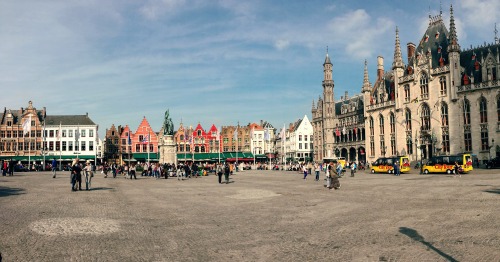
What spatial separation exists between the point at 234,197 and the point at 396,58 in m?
58.2

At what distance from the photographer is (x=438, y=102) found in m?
61.4

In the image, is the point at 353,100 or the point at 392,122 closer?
the point at 392,122

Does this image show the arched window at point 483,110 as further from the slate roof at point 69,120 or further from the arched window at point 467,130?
the slate roof at point 69,120

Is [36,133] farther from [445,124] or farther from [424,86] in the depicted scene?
[445,124]

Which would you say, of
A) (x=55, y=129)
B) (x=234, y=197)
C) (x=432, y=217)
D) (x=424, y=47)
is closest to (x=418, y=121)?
(x=424, y=47)

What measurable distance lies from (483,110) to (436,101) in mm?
7397

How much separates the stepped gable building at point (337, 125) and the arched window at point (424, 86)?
19788mm

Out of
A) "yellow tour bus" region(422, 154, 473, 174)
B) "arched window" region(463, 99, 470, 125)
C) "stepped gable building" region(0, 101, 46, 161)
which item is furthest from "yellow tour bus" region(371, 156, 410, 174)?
"stepped gable building" region(0, 101, 46, 161)

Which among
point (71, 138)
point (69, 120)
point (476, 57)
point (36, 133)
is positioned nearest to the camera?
point (476, 57)

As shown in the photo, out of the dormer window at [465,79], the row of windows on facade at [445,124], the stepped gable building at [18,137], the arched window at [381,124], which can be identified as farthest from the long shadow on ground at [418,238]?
the stepped gable building at [18,137]

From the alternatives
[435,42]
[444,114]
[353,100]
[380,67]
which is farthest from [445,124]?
[353,100]

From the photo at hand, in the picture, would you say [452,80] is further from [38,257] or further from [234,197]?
[38,257]

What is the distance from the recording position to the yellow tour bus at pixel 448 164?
135 ft

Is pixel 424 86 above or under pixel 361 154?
above
